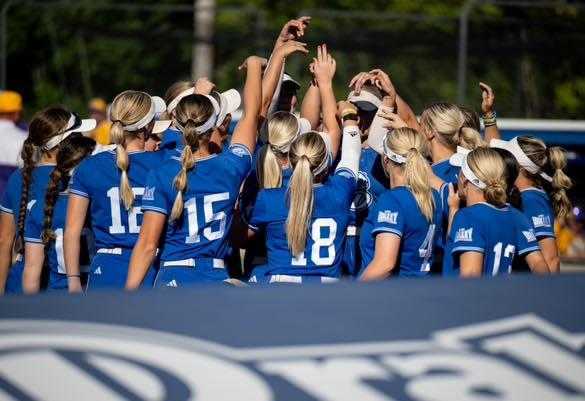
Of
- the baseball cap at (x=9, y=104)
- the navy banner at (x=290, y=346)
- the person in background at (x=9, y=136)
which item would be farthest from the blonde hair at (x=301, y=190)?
the baseball cap at (x=9, y=104)

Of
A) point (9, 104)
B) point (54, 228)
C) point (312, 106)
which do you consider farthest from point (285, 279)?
point (9, 104)

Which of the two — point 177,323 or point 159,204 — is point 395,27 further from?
point 177,323

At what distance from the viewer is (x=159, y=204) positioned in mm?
5609

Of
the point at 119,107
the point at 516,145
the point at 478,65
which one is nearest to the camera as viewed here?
the point at 119,107

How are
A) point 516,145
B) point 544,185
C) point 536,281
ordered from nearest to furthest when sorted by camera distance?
point 536,281, point 516,145, point 544,185

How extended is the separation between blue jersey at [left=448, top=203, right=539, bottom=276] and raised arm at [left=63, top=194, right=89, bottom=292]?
5.98 feet

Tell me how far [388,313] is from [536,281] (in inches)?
18.8

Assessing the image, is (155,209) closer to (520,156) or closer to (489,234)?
(489,234)

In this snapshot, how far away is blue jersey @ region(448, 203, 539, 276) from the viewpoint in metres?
5.43

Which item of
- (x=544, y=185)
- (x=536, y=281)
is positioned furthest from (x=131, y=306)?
(x=544, y=185)

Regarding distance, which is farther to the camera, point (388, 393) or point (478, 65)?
point (478, 65)

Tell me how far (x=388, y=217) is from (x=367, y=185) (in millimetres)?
944

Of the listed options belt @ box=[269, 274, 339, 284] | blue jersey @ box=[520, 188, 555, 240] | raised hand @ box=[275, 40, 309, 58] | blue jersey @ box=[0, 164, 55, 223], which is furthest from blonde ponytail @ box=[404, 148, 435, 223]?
blue jersey @ box=[0, 164, 55, 223]

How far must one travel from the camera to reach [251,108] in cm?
610
